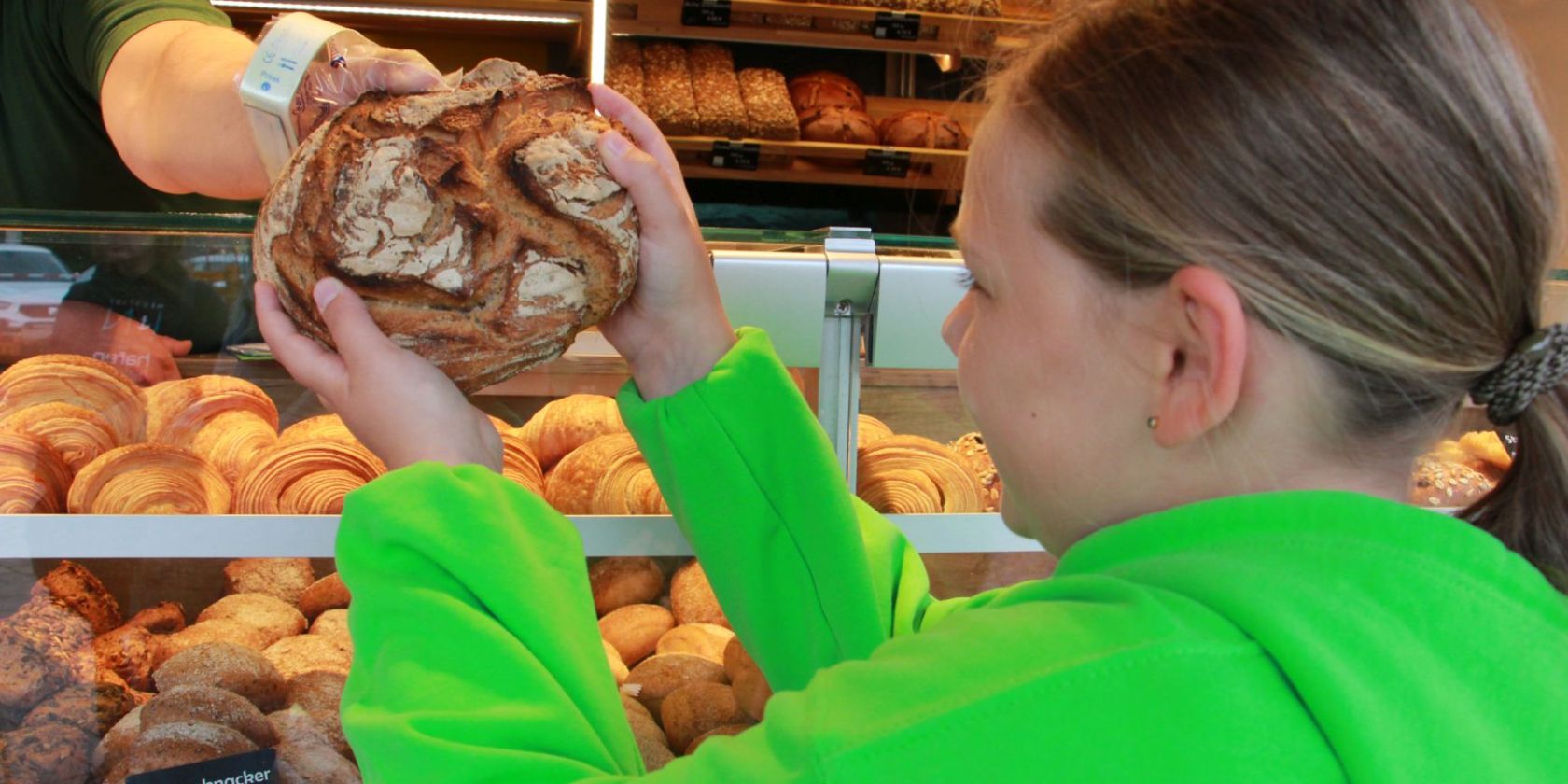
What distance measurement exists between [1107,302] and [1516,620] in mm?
344

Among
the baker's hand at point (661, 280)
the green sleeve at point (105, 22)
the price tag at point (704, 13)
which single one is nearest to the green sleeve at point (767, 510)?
the baker's hand at point (661, 280)

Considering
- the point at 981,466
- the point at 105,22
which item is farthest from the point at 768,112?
the point at 981,466

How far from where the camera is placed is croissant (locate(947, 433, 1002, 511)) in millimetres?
1523

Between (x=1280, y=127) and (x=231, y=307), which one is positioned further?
(x=231, y=307)

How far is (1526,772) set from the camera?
0.76 meters

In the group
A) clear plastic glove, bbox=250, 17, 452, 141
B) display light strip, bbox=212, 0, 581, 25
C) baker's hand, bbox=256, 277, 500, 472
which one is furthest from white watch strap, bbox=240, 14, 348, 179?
display light strip, bbox=212, 0, 581, 25

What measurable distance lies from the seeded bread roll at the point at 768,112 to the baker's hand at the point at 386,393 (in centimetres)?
415

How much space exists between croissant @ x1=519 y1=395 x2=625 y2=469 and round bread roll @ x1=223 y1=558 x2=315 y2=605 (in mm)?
361

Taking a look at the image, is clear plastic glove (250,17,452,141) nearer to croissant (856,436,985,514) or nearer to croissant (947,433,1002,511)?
croissant (856,436,985,514)

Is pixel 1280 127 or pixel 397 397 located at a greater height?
pixel 1280 127

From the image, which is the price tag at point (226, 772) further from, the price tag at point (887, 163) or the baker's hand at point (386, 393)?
the price tag at point (887, 163)

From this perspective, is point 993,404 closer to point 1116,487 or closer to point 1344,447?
point 1116,487

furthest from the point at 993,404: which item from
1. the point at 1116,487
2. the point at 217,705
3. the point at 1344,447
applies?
the point at 217,705

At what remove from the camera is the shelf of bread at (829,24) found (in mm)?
4922
